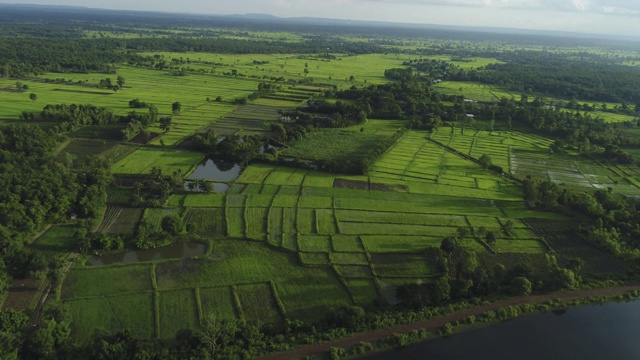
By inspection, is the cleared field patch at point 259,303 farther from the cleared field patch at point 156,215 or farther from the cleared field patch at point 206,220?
the cleared field patch at point 156,215

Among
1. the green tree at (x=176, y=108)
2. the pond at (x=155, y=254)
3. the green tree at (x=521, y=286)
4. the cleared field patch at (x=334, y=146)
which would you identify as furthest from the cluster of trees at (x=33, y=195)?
the green tree at (x=521, y=286)

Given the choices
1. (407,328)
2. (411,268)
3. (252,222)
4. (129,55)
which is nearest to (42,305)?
(252,222)

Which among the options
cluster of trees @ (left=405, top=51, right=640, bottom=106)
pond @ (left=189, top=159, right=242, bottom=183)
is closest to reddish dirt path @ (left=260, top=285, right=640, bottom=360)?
pond @ (left=189, top=159, right=242, bottom=183)

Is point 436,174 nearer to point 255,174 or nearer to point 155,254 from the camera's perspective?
point 255,174

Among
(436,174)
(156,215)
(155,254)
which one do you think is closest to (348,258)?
(155,254)

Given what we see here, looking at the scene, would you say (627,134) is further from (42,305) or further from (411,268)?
(42,305)

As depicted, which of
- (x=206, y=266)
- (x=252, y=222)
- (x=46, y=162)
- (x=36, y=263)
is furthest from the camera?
(x=46, y=162)
